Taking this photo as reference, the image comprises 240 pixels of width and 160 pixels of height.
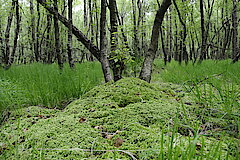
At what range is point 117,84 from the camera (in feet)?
8.63

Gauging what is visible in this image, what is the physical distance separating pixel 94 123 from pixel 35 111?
3.55 ft

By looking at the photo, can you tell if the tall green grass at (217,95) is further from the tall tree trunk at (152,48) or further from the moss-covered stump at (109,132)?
the tall tree trunk at (152,48)

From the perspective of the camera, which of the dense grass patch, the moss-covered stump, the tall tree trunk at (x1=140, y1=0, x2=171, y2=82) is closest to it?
the moss-covered stump

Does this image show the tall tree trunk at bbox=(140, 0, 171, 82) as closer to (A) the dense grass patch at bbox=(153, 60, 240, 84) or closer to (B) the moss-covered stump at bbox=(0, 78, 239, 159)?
(A) the dense grass patch at bbox=(153, 60, 240, 84)

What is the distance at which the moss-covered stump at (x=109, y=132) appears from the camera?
1080 millimetres

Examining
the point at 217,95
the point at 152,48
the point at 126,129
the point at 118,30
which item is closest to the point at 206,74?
the point at 152,48

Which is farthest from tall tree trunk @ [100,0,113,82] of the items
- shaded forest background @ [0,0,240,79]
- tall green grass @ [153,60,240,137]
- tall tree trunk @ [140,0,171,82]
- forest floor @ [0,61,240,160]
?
tall green grass @ [153,60,240,137]

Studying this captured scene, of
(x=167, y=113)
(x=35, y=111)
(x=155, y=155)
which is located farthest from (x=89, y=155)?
(x=35, y=111)

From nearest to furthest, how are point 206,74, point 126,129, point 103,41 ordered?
point 126,129 < point 103,41 < point 206,74

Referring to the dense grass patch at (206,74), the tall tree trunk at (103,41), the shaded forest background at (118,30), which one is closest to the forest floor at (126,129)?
the dense grass patch at (206,74)

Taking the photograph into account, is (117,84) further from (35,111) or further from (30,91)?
(30,91)

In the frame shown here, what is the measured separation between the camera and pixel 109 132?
58.0 inches

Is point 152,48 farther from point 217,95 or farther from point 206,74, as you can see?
point 217,95

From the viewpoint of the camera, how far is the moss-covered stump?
108 centimetres
